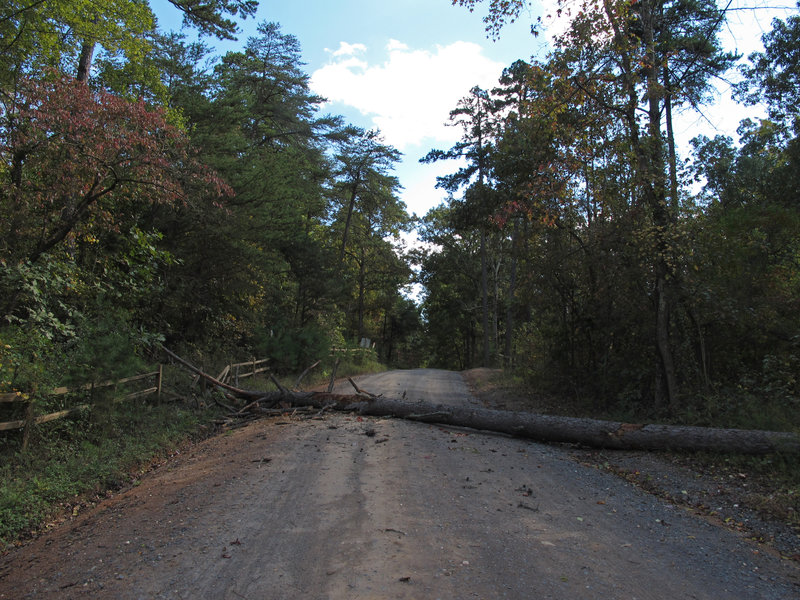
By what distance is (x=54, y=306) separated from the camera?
9.70 m

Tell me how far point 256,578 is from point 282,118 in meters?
24.0

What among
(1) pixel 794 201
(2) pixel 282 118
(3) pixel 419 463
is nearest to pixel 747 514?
(3) pixel 419 463

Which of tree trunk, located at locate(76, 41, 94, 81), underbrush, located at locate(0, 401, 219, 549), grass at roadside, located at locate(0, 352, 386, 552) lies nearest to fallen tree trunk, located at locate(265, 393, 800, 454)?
grass at roadside, located at locate(0, 352, 386, 552)

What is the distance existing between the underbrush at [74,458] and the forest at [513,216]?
0.78 meters

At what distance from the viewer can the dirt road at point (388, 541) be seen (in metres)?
3.57

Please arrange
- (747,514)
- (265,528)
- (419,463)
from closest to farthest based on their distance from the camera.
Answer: (265,528) < (747,514) < (419,463)

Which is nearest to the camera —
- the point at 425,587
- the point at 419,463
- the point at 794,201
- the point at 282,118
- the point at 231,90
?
the point at 425,587

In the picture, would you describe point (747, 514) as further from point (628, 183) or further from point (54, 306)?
point (54, 306)

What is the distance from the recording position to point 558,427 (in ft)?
28.9

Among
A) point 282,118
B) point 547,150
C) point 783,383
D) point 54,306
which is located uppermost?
point 282,118

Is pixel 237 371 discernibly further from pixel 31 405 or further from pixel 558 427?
pixel 558 427

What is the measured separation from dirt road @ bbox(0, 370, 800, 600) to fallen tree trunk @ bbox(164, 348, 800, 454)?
1.49 meters

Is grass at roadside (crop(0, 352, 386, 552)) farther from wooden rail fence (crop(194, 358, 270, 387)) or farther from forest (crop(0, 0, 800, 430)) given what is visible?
wooden rail fence (crop(194, 358, 270, 387))

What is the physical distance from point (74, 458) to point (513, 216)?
1134cm
